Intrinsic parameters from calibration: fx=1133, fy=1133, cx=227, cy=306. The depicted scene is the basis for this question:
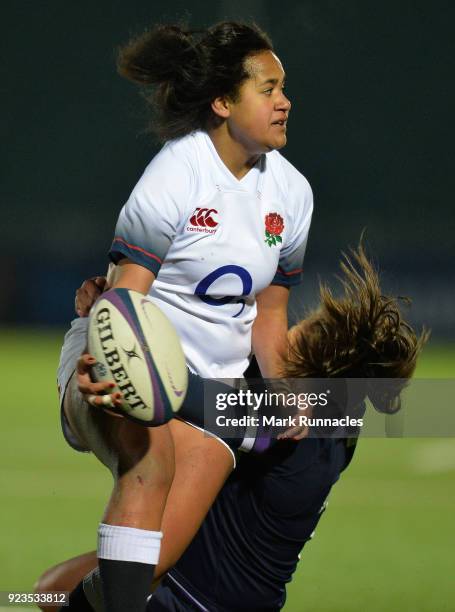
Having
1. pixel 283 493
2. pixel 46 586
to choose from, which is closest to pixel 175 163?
pixel 283 493

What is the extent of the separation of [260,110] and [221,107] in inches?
5.3

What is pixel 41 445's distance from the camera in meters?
7.09

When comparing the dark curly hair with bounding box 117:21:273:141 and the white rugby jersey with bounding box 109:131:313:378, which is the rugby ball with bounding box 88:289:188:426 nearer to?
the white rugby jersey with bounding box 109:131:313:378

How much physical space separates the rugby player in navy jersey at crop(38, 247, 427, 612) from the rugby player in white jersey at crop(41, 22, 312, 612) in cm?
19

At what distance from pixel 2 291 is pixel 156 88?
9743 mm

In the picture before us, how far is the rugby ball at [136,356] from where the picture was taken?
297 cm

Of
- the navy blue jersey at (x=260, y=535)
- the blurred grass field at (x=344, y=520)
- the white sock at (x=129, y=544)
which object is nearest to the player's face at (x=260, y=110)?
the navy blue jersey at (x=260, y=535)

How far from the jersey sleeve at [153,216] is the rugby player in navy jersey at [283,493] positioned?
55cm

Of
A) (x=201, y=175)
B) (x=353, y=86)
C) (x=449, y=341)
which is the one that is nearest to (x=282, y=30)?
(x=353, y=86)

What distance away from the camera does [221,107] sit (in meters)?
3.65

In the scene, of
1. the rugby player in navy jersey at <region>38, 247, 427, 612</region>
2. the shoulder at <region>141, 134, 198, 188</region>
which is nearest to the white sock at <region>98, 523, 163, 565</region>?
the rugby player in navy jersey at <region>38, 247, 427, 612</region>

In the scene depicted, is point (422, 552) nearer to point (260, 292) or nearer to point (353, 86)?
point (260, 292)

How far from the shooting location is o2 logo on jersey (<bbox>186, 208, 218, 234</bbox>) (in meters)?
3.46

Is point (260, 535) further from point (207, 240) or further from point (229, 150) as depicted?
point (229, 150)
